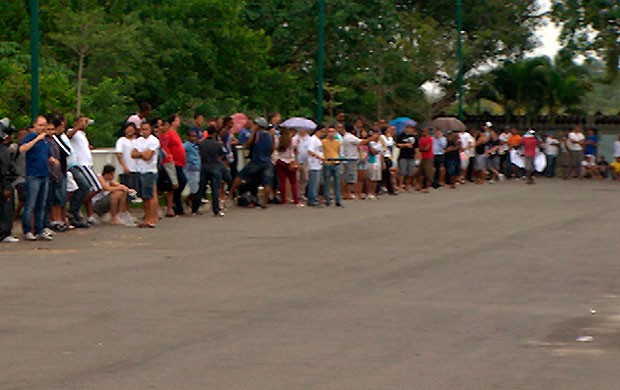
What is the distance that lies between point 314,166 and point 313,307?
625 inches

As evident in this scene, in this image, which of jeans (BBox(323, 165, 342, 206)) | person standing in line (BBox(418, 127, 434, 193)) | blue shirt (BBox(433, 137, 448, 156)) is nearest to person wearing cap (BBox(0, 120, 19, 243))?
jeans (BBox(323, 165, 342, 206))

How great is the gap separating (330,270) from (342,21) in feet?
109

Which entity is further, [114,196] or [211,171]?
[211,171]

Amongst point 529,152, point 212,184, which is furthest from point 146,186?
point 529,152

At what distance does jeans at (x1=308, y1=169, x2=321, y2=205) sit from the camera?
94.4 ft

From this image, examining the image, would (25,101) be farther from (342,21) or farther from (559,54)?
(559,54)

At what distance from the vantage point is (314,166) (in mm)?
28984

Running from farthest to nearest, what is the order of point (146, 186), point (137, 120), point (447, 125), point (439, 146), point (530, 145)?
point (447, 125) → point (530, 145) → point (439, 146) → point (137, 120) → point (146, 186)

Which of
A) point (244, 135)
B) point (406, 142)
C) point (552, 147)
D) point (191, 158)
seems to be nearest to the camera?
point (191, 158)

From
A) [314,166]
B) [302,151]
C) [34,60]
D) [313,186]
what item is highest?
[34,60]

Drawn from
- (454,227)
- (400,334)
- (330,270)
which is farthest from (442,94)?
(400,334)

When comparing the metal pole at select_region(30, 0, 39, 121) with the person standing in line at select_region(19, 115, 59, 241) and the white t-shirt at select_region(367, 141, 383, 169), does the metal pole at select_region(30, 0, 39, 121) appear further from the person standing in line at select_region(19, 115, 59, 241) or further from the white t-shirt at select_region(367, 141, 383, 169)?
the white t-shirt at select_region(367, 141, 383, 169)

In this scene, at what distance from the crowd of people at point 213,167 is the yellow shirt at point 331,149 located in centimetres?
2

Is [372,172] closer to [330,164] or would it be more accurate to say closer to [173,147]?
[330,164]
